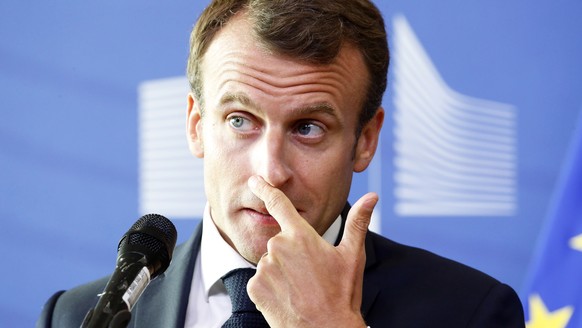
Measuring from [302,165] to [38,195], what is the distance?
1.59m

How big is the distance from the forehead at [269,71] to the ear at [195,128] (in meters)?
0.09

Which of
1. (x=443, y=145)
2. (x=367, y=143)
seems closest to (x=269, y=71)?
(x=367, y=143)

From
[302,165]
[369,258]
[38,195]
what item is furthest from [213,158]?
[38,195]

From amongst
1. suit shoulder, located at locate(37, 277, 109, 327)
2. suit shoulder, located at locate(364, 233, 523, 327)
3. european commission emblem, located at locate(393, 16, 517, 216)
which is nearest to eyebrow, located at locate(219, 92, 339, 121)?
suit shoulder, located at locate(364, 233, 523, 327)

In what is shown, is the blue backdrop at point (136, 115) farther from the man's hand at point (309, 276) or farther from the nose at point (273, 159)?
the man's hand at point (309, 276)

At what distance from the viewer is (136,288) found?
1.22 metres

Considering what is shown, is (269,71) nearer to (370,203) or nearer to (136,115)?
(370,203)

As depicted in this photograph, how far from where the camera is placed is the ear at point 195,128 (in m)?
1.86

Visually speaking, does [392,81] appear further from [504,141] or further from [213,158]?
[213,158]

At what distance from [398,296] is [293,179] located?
0.40 meters

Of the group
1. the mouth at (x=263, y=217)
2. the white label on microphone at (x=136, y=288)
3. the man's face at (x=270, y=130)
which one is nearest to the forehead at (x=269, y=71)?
the man's face at (x=270, y=130)

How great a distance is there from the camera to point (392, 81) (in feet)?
8.72

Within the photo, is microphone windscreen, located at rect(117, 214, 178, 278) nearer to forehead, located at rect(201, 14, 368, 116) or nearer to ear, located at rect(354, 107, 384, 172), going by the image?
forehead, located at rect(201, 14, 368, 116)

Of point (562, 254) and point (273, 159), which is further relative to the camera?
point (562, 254)
